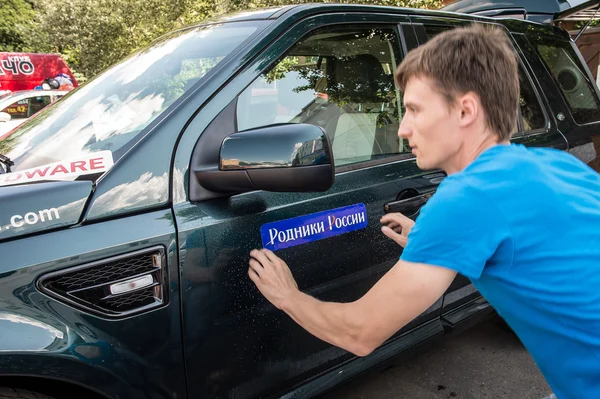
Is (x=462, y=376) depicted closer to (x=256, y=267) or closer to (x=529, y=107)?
(x=529, y=107)

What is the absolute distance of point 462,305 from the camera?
7.97 ft

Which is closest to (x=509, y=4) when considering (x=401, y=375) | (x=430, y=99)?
(x=401, y=375)

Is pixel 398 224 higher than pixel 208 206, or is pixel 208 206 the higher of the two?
pixel 208 206

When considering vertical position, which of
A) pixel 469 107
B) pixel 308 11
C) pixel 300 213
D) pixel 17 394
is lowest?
pixel 17 394

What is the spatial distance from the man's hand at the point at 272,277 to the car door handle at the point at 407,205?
709 millimetres

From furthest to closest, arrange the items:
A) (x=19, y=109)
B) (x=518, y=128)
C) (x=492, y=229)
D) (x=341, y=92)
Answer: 1. (x=19, y=109)
2. (x=518, y=128)
3. (x=341, y=92)
4. (x=492, y=229)

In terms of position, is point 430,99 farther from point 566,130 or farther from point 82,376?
point 566,130

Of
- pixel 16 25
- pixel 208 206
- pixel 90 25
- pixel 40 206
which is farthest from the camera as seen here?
pixel 16 25

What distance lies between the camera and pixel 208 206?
155 cm

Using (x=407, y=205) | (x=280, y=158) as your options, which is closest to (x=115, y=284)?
(x=280, y=158)

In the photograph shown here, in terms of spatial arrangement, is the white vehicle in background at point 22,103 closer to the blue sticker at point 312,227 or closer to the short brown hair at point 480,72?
the blue sticker at point 312,227

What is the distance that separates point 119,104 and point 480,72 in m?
1.26

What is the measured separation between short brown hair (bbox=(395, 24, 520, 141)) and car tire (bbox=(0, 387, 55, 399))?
130cm

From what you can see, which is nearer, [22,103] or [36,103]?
[22,103]
